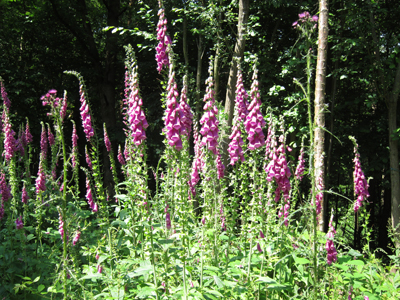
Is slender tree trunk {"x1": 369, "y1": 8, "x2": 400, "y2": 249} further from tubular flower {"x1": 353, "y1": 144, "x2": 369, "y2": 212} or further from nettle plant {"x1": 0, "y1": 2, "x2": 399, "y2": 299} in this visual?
nettle plant {"x1": 0, "y1": 2, "x2": 399, "y2": 299}

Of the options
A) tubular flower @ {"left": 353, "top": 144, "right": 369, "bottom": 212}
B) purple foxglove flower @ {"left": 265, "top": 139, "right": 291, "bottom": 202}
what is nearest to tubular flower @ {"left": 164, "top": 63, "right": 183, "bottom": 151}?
purple foxglove flower @ {"left": 265, "top": 139, "right": 291, "bottom": 202}

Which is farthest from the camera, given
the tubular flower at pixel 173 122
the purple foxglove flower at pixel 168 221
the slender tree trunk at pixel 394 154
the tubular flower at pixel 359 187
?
the slender tree trunk at pixel 394 154

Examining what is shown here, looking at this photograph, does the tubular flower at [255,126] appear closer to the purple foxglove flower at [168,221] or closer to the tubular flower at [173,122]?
the tubular flower at [173,122]

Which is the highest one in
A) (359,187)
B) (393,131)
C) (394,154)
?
(393,131)

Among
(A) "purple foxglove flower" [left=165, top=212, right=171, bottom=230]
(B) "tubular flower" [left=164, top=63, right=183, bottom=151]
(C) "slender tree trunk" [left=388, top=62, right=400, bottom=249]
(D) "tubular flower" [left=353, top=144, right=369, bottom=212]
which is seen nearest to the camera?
(B) "tubular flower" [left=164, top=63, right=183, bottom=151]

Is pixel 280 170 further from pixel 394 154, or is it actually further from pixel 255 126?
pixel 394 154

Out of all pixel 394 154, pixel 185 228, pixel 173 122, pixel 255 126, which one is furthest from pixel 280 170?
pixel 394 154

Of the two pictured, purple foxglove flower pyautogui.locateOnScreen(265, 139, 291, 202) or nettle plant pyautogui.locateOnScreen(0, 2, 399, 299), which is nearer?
nettle plant pyautogui.locateOnScreen(0, 2, 399, 299)

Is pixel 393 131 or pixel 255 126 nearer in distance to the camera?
pixel 255 126

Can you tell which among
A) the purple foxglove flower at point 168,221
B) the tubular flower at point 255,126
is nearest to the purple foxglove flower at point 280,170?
the tubular flower at point 255,126

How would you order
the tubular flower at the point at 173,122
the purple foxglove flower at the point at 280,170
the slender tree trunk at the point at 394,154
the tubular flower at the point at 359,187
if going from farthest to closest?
the slender tree trunk at the point at 394,154 → the tubular flower at the point at 359,187 → the purple foxglove flower at the point at 280,170 → the tubular flower at the point at 173,122

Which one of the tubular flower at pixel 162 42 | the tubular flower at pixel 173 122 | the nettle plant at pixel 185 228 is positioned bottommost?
the nettle plant at pixel 185 228

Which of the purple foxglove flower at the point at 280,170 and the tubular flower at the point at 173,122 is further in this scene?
the purple foxglove flower at the point at 280,170

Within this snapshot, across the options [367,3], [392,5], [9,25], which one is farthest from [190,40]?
[9,25]
